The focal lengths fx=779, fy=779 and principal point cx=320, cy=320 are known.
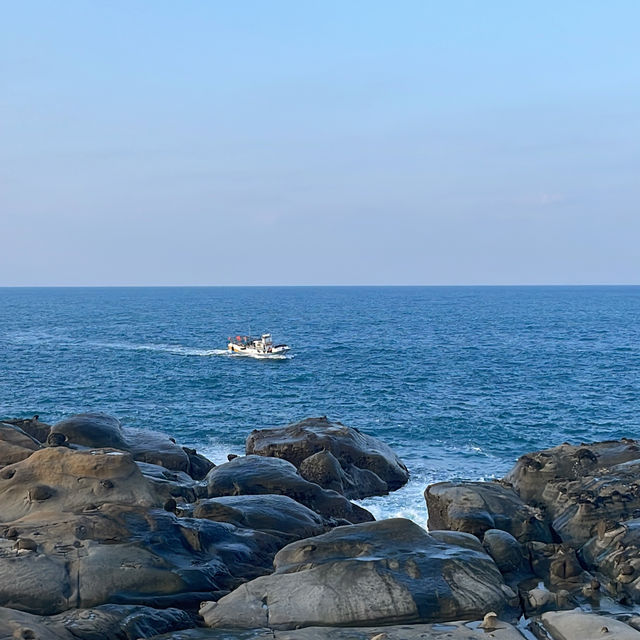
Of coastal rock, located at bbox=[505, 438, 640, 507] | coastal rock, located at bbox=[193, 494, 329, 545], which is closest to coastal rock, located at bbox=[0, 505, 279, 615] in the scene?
coastal rock, located at bbox=[193, 494, 329, 545]

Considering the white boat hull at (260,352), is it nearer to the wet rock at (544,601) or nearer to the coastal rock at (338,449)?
the coastal rock at (338,449)

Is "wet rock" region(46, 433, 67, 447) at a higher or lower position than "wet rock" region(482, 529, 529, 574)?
higher

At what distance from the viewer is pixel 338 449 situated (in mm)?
40812

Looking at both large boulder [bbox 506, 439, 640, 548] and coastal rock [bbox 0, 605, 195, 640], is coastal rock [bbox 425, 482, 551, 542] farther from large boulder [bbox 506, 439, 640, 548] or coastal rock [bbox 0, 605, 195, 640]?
coastal rock [bbox 0, 605, 195, 640]

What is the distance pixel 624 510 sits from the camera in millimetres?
28438

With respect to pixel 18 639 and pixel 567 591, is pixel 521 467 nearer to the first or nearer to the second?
pixel 567 591

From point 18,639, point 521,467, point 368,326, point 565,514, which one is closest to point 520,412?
point 521,467

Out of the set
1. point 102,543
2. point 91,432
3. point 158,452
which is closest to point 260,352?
point 158,452

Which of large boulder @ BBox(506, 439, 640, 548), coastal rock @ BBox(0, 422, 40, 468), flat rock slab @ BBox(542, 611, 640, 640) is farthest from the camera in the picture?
coastal rock @ BBox(0, 422, 40, 468)

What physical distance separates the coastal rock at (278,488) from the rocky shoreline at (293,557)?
0.06 metres

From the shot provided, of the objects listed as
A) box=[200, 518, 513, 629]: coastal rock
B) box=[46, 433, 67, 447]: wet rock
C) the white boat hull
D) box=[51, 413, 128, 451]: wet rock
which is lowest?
the white boat hull

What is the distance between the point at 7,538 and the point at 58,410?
1846 inches

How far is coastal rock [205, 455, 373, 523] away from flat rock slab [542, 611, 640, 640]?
39.3 ft

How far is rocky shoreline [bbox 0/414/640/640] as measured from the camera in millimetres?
20047
